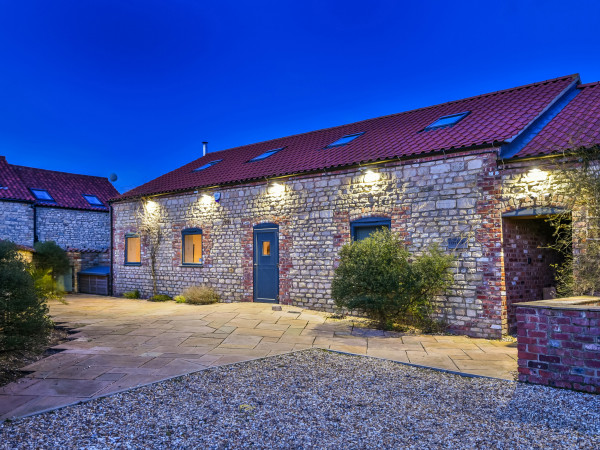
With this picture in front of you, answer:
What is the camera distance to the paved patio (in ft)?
14.3

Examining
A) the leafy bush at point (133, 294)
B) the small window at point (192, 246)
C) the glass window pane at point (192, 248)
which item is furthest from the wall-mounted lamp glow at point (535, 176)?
the leafy bush at point (133, 294)

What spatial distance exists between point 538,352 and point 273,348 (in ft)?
11.0

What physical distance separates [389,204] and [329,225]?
1537 mm

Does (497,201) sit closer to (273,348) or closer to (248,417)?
(273,348)

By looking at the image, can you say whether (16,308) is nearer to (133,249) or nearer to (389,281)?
(389,281)

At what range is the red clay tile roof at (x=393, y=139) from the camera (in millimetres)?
8219

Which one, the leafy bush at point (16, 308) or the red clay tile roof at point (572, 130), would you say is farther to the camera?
the red clay tile roof at point (572, 130)

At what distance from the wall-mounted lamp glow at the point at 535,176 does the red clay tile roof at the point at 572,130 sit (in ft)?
0.92

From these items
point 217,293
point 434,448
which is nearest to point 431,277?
point 434,448

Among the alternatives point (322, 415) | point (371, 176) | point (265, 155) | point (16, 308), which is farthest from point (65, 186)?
point (322, 415)

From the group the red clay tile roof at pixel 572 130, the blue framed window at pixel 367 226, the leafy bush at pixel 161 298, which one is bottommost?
the leafy bush at pixel 161 298

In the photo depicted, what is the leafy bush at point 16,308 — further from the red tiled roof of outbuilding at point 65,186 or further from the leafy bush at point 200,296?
the red tiled roof of outbuilding at point 65,186

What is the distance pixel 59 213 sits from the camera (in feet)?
59.6

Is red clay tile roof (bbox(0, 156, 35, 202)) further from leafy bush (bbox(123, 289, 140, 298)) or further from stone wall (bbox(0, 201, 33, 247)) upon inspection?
leafy bush (bbox(123, 289, 140, 298))
